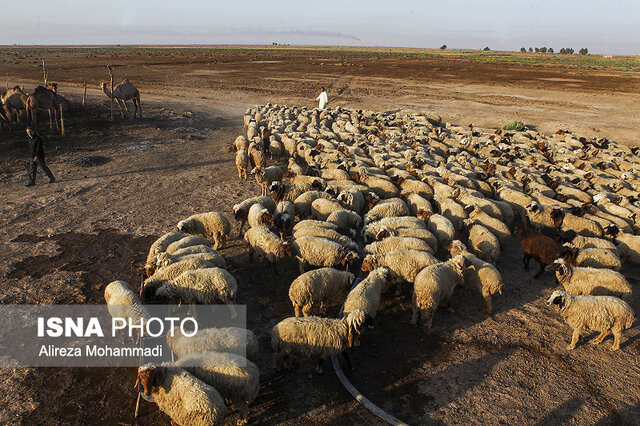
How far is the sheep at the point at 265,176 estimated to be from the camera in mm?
13547

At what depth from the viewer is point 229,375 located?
5.30 meters

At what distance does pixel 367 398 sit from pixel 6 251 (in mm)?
9767

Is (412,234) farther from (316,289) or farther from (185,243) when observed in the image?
(185,243)

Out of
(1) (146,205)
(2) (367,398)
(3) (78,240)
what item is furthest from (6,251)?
(2) (367,398)

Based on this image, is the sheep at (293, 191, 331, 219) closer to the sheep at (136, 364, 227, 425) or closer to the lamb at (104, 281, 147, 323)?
the lamb at (104, 281, 147, 323)

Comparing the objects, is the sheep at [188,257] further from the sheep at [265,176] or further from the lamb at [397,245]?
the sheep at [265,176]

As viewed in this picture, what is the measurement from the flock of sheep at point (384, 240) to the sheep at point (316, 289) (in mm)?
28

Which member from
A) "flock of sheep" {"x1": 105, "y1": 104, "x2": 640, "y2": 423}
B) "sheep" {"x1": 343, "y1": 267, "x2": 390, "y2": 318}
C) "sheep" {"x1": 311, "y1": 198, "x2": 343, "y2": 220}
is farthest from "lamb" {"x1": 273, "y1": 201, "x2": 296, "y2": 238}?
"sheep" {"x1": 343, "y1": 267, "x2": 390, "y2": 318}

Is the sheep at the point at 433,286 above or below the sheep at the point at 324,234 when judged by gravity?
below

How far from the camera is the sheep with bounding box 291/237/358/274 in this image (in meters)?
8.68

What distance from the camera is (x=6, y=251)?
31.4 feet

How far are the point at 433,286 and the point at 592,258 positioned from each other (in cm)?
450

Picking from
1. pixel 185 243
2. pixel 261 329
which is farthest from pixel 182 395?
pixel 185 243

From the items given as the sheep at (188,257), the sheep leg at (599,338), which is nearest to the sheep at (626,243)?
the sheep leg at (599,338)
